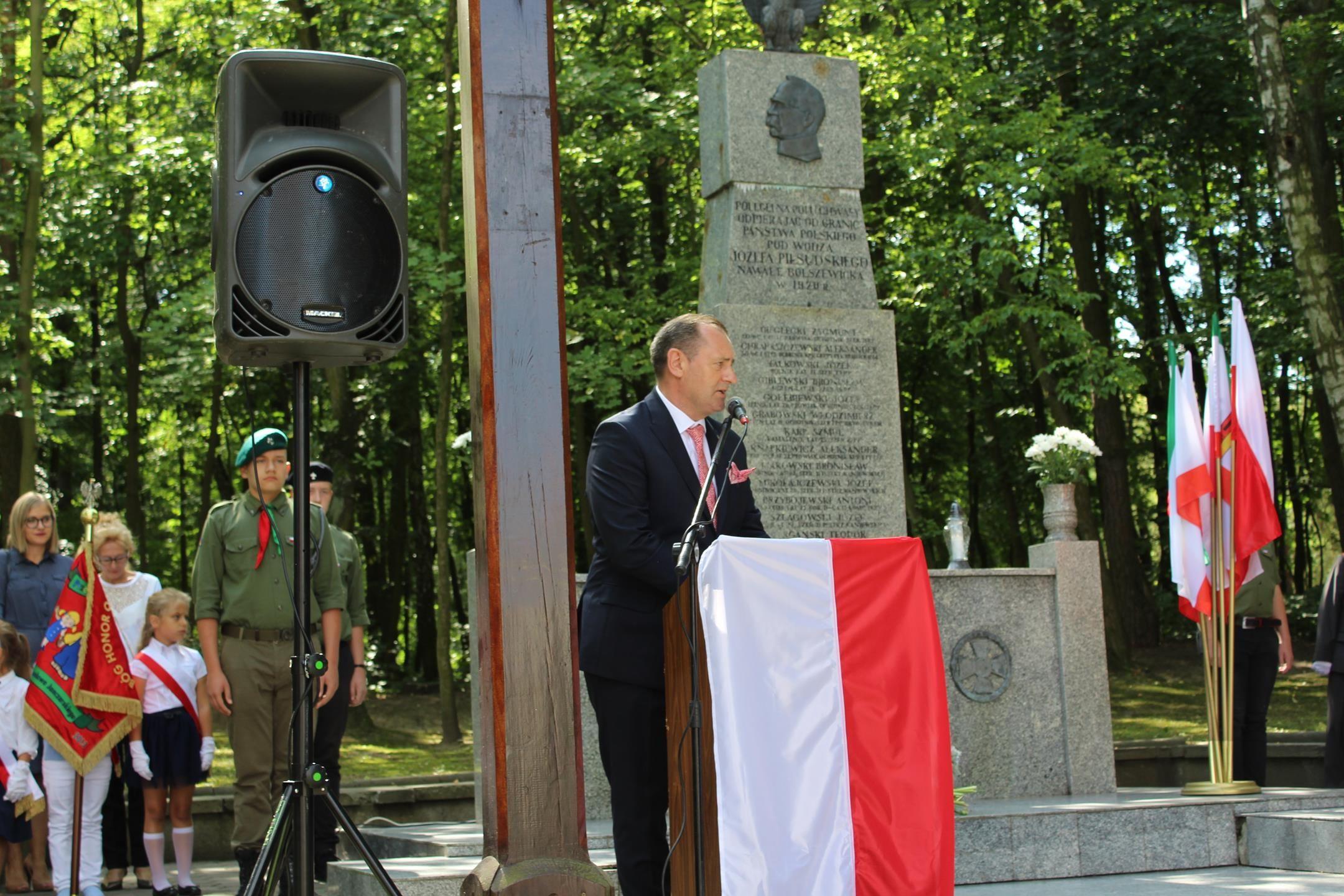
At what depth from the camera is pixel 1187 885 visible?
6352 mm

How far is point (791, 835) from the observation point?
397 cm

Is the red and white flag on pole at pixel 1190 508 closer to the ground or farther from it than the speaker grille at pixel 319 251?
closer to the ground

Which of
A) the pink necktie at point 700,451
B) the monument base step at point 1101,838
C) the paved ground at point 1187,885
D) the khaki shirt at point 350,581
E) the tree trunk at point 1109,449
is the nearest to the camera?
the pink necktie at point 700,451

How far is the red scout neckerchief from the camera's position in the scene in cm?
780

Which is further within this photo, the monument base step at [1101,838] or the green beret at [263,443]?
the monument base step at [1101,838]

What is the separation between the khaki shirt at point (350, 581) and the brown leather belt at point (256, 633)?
82cm

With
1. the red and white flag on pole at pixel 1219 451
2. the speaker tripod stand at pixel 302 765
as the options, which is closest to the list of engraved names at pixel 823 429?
the red and white flag on pole at pixel 1219 451

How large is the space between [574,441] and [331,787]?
1410cm

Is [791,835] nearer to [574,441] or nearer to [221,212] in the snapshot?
[221,212]

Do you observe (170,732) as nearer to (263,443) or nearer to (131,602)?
(131,602)

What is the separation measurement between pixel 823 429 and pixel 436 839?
356 centimetres

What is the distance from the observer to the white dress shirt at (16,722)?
24.1 ft

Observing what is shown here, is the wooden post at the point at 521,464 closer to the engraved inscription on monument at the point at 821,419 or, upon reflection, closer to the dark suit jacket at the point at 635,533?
the dark suit jacket at the point at 635,533

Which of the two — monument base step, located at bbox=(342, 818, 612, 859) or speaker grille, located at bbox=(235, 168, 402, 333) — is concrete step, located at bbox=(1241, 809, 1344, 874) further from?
speaker grille, located at bbox=(235, 168, 402, 333)
